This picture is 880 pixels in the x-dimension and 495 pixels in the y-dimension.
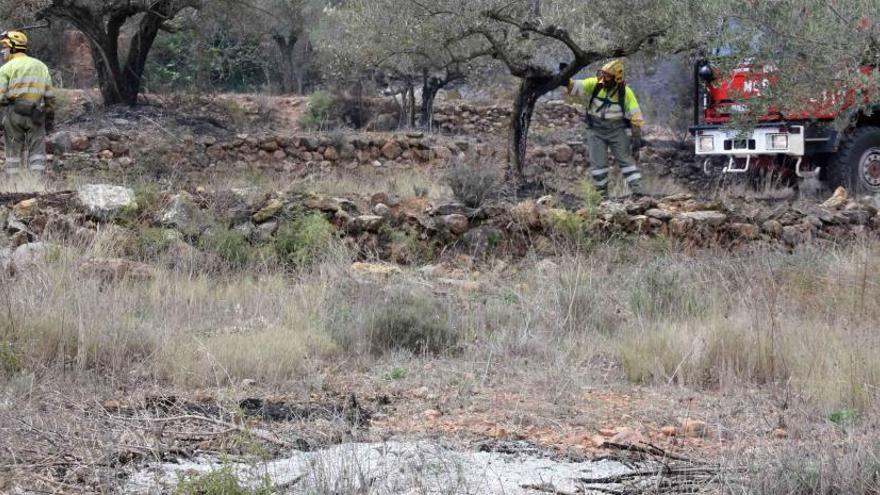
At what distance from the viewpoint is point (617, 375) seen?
Answer: 20.0 ft

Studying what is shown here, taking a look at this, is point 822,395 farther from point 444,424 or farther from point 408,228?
point 408,228

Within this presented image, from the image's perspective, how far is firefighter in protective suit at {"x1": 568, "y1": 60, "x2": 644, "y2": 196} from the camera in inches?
487

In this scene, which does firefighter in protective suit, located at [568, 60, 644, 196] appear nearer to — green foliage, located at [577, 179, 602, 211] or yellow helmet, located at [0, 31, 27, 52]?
green foliage, located at [577, 179, 602, 211]

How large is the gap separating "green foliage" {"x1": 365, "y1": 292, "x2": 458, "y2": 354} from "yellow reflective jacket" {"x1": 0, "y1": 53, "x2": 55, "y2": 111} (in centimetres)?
744

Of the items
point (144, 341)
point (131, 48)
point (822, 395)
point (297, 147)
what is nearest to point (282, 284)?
point (144, 341)

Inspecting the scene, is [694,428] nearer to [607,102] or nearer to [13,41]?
[607,102]

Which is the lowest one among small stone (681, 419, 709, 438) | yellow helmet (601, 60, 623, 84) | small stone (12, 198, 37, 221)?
small stone (681, 419, 709, 438)

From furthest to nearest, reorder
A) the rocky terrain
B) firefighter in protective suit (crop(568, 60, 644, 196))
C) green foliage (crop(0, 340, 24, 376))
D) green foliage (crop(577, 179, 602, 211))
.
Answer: firefighter in protective suit (crop(568, 60, 644, 196)) < green foliage (crop(577, 179, 602, 211)) < green foliage (crop(0, 340, 24, 376)) < the rocky terrain

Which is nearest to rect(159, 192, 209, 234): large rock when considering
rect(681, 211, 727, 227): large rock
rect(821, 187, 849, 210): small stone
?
rect(681, 211, 727, 227): large rock

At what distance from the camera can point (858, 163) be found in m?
14.0

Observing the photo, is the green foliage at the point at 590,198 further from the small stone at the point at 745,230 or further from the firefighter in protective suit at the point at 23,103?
the firefighter in protective suit at the point at 23,103

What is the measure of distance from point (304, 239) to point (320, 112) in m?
10.5

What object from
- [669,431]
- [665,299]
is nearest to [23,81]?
[665,299]

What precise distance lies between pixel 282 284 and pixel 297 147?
8356 mm
